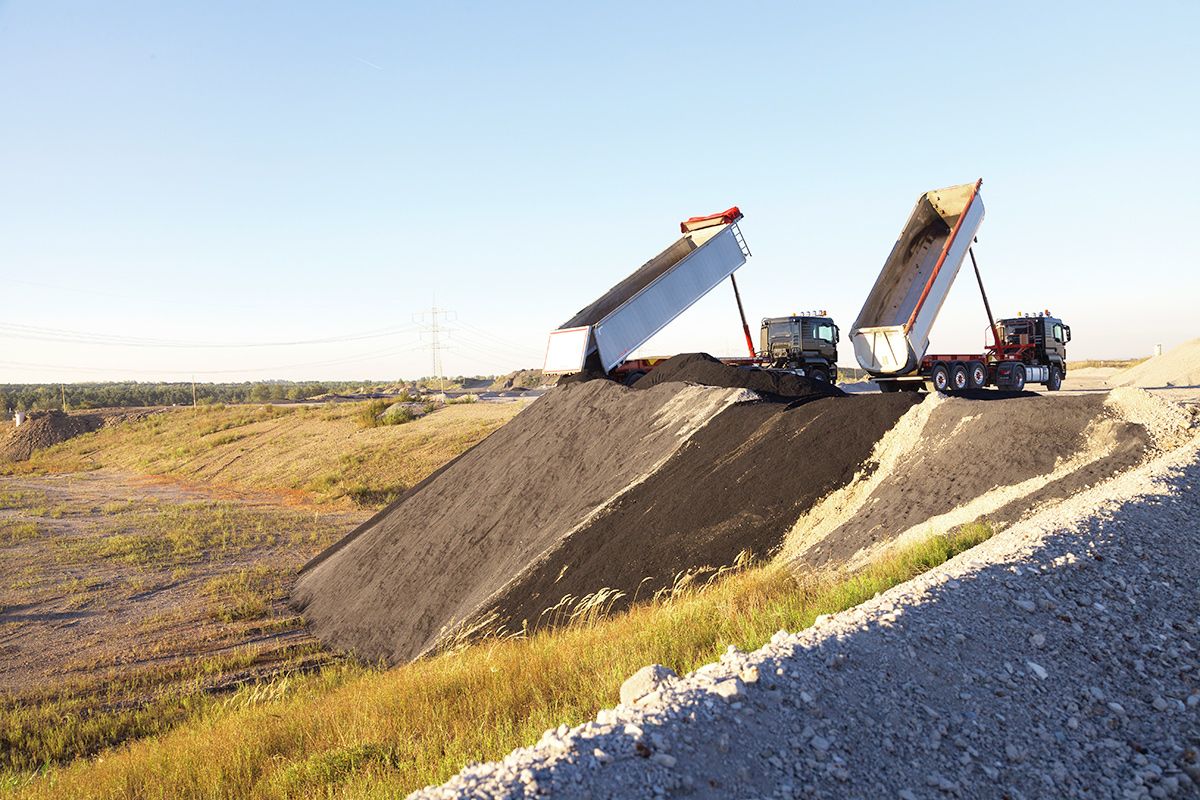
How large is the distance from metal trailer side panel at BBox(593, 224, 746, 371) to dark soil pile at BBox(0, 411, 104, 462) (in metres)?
52.2

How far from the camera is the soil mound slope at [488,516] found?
1216 cm

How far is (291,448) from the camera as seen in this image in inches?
1554

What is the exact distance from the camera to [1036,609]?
5293 mm

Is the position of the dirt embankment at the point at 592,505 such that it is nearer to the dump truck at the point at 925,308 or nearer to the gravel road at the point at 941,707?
the dump truck at the point at 925,308

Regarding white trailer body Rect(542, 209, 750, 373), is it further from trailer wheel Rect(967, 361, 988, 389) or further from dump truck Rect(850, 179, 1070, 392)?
trailer wheel Rect(967, 361, 988, 389)

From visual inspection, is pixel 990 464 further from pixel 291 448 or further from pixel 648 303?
pixel 291 448

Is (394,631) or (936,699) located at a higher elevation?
(936,699)

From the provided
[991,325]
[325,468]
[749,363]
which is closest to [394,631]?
[749,363]

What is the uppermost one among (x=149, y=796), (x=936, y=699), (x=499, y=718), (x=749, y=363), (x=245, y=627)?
(x=749, y=363)

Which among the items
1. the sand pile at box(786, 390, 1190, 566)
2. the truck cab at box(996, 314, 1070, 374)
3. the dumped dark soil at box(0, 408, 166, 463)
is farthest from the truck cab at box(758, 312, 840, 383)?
the dumped dark soil at box(0, 408, 166, 463)

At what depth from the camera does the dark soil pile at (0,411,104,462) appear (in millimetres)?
53062

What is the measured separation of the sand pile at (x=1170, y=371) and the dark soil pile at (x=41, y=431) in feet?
216

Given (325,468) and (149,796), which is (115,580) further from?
(325,468)

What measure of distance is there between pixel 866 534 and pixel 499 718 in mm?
5413
